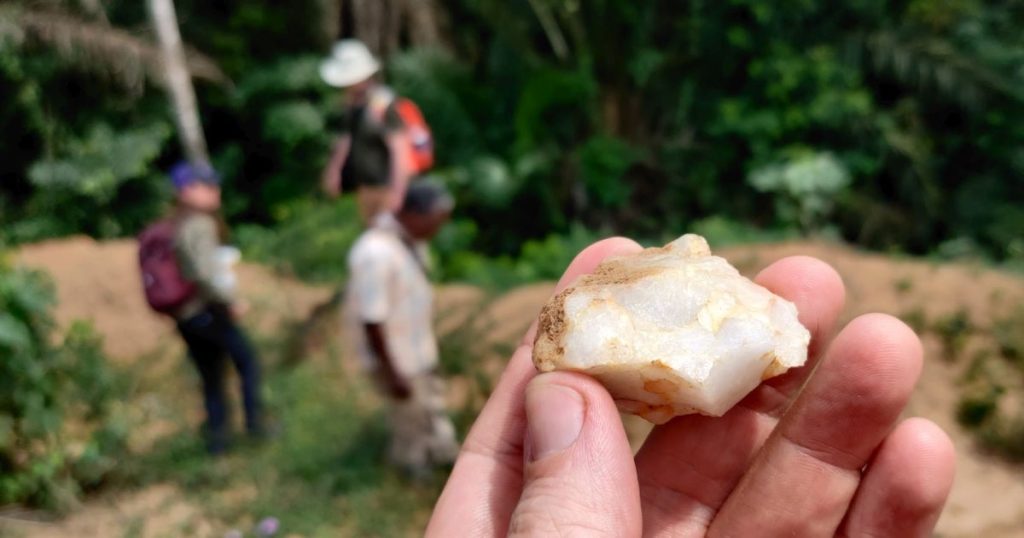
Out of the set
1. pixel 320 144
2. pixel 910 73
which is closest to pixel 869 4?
pixel 910 73

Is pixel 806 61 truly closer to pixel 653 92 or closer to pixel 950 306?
pixel 653 92

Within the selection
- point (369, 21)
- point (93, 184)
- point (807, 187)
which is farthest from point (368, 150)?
point (93, 184)

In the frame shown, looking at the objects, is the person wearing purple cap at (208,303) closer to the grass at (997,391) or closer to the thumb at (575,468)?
the thumb at (575,468)

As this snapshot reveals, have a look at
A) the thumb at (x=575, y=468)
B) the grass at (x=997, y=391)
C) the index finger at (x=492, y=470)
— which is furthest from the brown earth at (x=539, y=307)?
the thumb at (x=575, y=468)

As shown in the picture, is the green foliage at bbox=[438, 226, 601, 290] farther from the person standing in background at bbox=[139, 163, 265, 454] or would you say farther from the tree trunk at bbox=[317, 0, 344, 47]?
the tree trunk at bbox=[317, 0, 344, 47]

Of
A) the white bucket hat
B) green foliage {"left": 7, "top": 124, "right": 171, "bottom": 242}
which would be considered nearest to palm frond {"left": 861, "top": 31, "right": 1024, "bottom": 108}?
the white bucket hat
